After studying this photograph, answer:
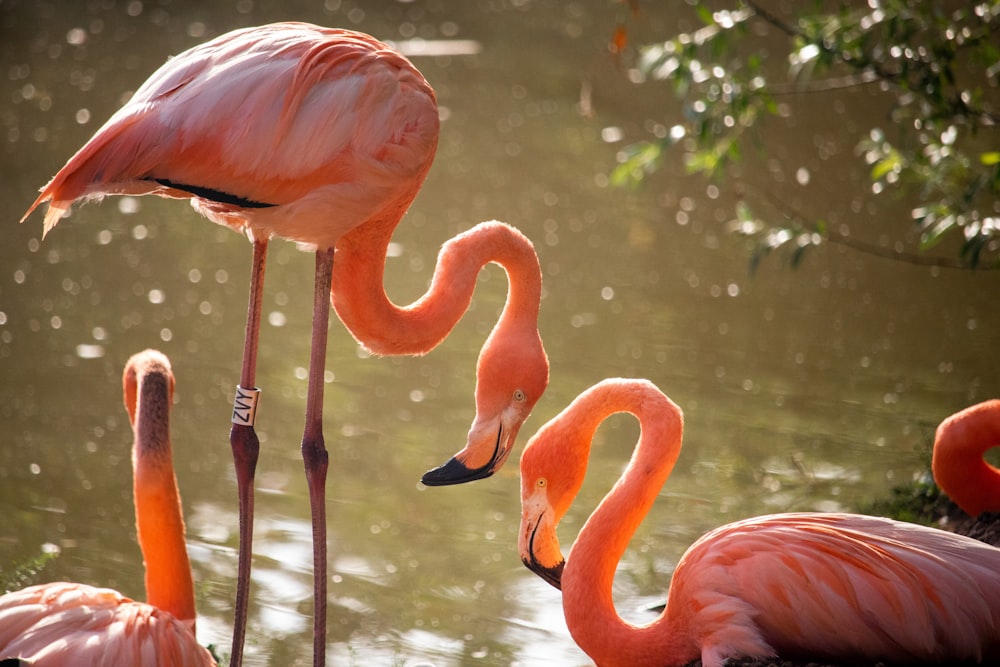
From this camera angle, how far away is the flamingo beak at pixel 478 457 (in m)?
3.16

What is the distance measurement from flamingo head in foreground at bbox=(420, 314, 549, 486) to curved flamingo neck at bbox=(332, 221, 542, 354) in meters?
0.09

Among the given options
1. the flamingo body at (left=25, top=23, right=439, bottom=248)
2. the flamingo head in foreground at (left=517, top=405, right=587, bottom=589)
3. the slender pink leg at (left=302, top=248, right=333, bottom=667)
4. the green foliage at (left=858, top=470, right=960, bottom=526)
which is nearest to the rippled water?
the green foliage at (left=858, top=470, right=960, bottom=526)

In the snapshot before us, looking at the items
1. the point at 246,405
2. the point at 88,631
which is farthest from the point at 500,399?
the point at 88,631

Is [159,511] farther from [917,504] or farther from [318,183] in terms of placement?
[917,504]

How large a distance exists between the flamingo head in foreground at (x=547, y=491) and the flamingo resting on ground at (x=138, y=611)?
2.73ft

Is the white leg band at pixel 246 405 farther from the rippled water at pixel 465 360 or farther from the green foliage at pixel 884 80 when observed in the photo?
the green foliage at pixel 884 80

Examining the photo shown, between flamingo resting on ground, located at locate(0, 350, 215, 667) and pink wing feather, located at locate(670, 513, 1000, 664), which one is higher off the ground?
pink wing feather, located at locate(670, 513, 1000, 664)

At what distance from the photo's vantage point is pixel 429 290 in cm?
344

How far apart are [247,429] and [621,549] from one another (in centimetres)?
105

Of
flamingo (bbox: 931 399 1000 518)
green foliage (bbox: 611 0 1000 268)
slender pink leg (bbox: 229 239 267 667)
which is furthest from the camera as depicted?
green foliage (bbox: 611 0 1000 268)

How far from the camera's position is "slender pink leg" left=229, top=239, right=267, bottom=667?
319cm

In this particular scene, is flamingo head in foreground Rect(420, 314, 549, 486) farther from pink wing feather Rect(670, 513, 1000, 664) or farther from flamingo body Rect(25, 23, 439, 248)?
pink wing feather Rect(670, 513, 1000, 664)

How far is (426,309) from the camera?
344cm

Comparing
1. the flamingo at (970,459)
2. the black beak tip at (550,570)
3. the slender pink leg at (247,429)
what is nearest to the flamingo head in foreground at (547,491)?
the black beak tip at (550,570)
